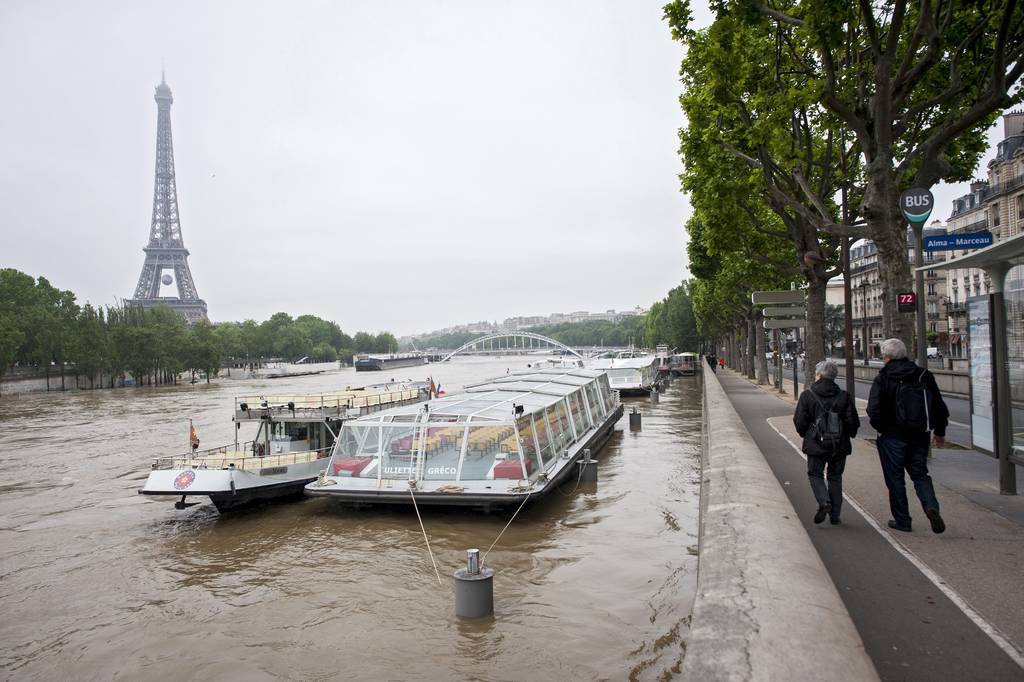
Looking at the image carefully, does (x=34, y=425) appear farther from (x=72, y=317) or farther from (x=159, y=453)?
(x=72, y=317)

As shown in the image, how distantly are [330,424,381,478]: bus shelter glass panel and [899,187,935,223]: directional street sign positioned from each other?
1054 cm

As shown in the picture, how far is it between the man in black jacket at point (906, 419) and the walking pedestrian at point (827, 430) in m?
0.30

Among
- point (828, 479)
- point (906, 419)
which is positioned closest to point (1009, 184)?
point (828, 479)

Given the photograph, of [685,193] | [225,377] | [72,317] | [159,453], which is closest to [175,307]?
[225,377]

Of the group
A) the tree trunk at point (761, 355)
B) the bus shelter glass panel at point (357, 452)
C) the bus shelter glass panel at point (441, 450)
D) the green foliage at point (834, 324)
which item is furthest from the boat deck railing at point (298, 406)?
the green foliage at point (834, 324)

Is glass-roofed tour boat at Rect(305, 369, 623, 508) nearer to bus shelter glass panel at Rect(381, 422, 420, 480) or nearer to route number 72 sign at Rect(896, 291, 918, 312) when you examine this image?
bus shelter glass panel at Rect(381, 422, 420, 480)

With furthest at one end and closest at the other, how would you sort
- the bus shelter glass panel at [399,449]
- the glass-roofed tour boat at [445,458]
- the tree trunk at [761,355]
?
the tree trunk at [761,355], the bus shelter glass panel at [399,449], the glass-roofed tour boat at [445,458]

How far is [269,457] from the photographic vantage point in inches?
691

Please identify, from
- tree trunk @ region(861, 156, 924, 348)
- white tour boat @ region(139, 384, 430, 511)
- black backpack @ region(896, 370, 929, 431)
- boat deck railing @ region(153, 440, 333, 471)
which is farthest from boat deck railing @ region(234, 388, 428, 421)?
black backpack @ region(896, 370, 929, 431)

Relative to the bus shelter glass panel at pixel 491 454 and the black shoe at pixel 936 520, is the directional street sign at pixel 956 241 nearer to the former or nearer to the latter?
the black shoe at pixel 936 520

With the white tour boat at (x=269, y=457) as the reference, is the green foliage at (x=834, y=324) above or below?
above

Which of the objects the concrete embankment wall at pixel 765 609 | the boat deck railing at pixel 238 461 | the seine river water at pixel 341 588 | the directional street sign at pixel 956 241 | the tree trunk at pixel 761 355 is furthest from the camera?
the tree trunk at pixel 761 355

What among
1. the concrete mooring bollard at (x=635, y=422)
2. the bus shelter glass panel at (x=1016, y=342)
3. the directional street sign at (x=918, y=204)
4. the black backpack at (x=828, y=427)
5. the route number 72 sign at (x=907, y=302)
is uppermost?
the directional street sign at (x=918, y=204)

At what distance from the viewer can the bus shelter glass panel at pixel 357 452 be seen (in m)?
14.9
